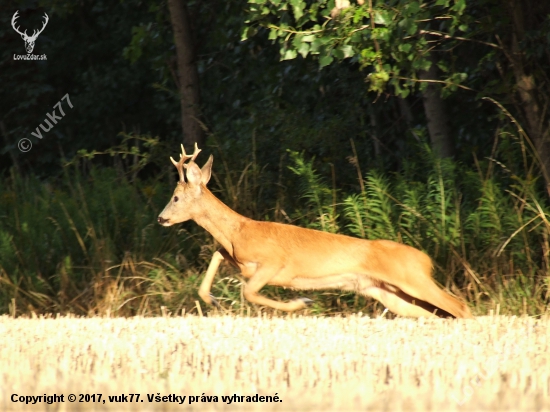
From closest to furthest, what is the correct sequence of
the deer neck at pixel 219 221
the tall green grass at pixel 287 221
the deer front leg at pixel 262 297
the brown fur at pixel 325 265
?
the brown fur at pixel 325 265 < the deer front leg at pixel 262 297 < the deer neck at pixel 219 221 < the tall green grass at pixel 287 221

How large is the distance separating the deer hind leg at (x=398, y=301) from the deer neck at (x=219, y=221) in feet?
4.00

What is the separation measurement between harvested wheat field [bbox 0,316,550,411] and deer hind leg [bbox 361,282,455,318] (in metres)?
0.74

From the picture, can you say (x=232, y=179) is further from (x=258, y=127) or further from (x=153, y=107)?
(x=153, y=107)

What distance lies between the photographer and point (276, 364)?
5.01 metres

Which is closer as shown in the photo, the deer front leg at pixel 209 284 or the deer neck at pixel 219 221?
the deer front leg at pixel 209 284

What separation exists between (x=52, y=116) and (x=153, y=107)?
2815 millimetres

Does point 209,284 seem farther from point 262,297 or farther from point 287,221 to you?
point 287,221

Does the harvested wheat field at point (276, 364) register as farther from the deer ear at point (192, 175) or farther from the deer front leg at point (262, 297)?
the deer ear at point (192, 175)

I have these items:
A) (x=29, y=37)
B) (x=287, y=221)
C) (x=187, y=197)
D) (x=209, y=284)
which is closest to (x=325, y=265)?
(x=209, y=284)

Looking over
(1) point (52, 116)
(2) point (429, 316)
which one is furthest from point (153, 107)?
(2) point (429, 316)

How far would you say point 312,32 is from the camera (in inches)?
326

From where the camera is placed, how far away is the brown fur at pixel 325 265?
7.43 m

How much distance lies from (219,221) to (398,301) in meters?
1.69

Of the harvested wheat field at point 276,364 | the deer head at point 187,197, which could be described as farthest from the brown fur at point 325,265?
the harvested wheat field at point 276,364
